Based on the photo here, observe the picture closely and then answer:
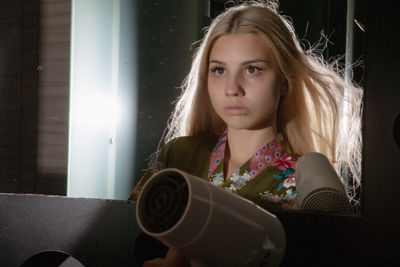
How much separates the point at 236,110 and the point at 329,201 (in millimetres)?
189

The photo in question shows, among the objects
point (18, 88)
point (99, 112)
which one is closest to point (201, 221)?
point (99, 112)

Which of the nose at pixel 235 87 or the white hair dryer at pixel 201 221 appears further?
the nose at pixel 235 87

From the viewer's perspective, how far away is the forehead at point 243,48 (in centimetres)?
53

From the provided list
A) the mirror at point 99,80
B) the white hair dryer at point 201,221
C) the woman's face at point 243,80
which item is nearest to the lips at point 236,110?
the woman's face at point 243,80

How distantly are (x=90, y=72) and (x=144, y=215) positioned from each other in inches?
22.9

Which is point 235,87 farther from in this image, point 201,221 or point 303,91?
point 201,221

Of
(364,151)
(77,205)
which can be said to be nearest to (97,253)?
(77,205)

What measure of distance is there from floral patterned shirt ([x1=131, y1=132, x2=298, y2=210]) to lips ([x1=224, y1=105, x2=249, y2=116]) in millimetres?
68

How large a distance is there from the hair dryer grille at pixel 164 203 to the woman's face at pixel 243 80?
0.86ft

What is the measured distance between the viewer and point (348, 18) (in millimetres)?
565

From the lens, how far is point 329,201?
422 millimetres

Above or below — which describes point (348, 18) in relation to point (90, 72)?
above

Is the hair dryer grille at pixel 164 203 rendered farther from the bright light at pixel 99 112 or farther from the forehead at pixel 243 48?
the bright light at pixel 99 112

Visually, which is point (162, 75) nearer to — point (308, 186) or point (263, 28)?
point (263, 28)
